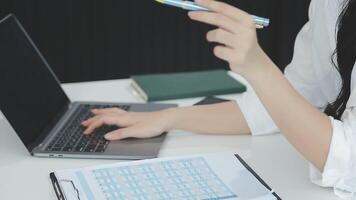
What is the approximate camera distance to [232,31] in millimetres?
915

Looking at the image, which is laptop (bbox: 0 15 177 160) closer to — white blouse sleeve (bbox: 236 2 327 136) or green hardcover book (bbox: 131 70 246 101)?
green hardcover book (bbox: 131 70 246 101)

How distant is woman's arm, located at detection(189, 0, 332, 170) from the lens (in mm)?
917

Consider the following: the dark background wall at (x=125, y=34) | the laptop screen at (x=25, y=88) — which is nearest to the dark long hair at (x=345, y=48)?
the laptop screen at (x=25, y=88)

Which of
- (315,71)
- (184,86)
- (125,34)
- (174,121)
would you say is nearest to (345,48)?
(315,71)

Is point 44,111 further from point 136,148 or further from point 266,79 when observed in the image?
point 266,79

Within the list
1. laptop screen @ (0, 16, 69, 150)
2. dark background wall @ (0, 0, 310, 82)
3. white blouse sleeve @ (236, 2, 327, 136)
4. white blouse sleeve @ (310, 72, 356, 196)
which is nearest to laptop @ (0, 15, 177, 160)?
laptop screen @ (0, 16, 69, 150)

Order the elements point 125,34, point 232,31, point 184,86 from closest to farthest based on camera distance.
→ point 232,31
point 184,86
point 125,34

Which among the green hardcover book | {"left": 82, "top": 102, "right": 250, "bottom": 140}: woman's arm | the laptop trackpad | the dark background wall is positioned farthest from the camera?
the dark background wall

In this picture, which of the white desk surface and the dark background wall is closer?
the white desk surface

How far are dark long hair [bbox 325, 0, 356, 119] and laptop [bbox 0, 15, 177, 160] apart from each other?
1.27ft

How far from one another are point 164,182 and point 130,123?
0.30 meters

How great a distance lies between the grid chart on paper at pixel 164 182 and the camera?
3.04ft

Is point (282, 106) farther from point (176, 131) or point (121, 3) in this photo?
point (121, 3)

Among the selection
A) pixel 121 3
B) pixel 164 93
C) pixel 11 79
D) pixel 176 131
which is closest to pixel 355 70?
pixel 176 131
